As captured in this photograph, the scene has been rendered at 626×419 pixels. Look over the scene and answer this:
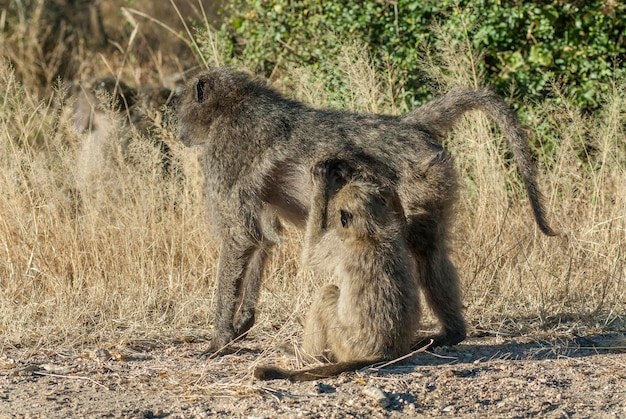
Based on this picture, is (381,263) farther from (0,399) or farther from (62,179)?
(62,179)

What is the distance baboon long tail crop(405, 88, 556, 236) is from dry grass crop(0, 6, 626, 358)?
2.39 ft

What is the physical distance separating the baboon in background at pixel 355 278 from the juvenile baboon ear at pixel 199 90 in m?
1.20

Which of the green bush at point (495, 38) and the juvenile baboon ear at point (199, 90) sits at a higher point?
the green bush at point (495, 38)

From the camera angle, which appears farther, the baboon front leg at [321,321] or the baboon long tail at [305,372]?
the baboon front leg at [321,321]

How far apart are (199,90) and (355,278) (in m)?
1.74

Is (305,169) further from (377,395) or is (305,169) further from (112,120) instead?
(112,120)

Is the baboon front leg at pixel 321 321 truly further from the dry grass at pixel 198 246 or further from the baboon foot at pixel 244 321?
the baboon foot at pixel 244 321

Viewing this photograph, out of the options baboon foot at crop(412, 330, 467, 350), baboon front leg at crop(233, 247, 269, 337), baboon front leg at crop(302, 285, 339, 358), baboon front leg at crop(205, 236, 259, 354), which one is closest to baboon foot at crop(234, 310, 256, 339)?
baboon front leg at crop(233, 247, 269, 337)

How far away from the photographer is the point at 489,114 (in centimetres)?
525

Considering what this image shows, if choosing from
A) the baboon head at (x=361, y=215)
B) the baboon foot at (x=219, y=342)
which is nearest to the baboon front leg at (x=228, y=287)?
the baboon foot at (x=219, y=342)

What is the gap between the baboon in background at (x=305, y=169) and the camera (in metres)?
4.86

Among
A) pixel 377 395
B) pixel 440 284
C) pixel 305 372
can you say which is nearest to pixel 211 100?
pixel 440 284

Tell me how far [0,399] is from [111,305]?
1.55 meters

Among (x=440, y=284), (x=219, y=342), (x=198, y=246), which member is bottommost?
(x=219, y=342)
